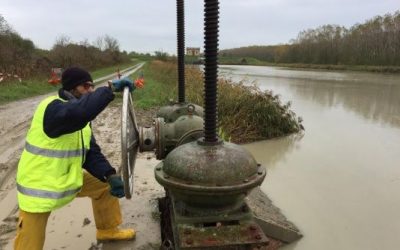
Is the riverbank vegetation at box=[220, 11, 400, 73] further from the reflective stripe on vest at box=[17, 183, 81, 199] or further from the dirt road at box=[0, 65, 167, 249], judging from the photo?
the reflective stripe on vest at box=[17, 183, 81, 199]

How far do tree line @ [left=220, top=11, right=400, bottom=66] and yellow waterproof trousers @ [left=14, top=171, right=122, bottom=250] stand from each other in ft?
179

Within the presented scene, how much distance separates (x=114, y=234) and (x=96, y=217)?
23cm

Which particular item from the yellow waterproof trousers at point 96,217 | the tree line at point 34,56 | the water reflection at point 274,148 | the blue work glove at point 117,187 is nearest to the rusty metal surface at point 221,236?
the blue work glove at point 117,187

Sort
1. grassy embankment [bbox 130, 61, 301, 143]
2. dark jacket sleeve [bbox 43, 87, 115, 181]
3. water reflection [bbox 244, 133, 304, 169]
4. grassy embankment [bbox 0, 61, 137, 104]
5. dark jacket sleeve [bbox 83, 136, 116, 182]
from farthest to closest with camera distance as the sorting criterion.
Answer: grassy embankment [bbox 0, 61, 137, 104] → grassy embankment [bbox 130, 61, 301, 143] → water reflection [bbox 244, 133, 304, 169] → dark jacket sleeve [bbox 83, 136, 116, 182] → dark jacket sleeve [bbox 43, 87, 115, 181]

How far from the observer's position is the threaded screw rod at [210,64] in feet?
8.27

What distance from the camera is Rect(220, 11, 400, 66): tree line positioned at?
181 ft

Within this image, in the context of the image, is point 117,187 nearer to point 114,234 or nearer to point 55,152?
point 55,152

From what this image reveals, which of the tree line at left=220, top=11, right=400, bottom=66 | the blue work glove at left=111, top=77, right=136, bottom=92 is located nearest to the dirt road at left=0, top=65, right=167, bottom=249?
the blue work glove at left=111, top=77, right=136, bottom=92

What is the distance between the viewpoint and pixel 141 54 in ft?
338

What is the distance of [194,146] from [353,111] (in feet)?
A: 44.1

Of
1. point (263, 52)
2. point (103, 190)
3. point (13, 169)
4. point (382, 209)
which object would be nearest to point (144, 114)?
point (13, 169)

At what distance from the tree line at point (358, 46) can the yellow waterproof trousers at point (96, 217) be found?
54.6 meters

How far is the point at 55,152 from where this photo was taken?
112 inches

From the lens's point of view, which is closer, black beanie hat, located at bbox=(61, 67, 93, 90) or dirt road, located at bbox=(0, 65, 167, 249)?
black beanie hat, located at bbox=(61, 67, 93, 90)
